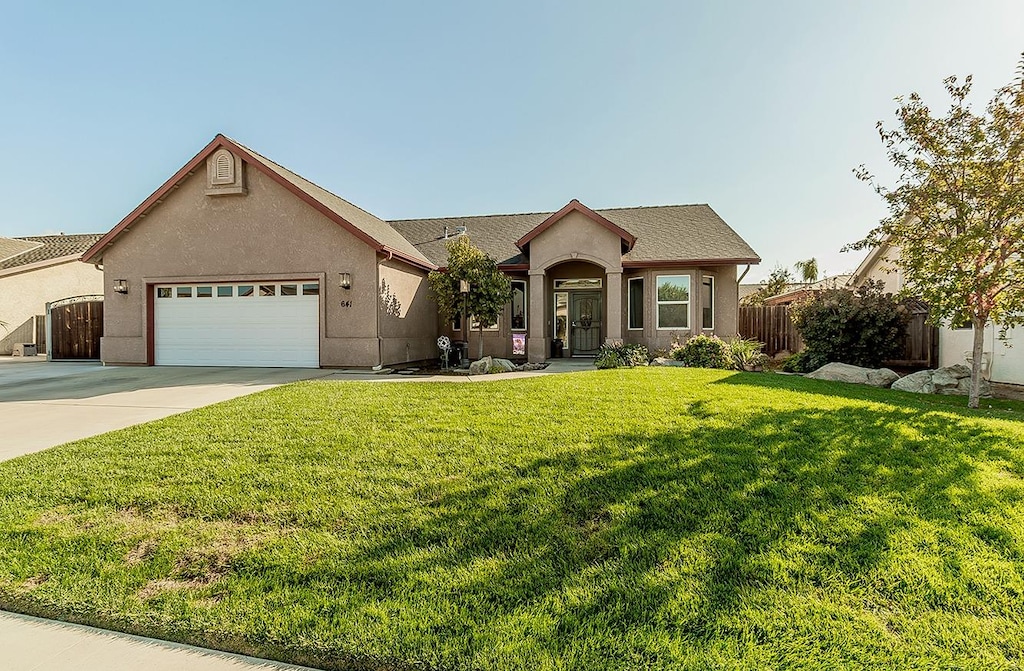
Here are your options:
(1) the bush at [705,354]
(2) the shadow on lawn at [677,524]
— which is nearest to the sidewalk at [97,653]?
(2) the shadow on lawn at [677,524]

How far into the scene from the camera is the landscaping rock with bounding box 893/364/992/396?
10391mm

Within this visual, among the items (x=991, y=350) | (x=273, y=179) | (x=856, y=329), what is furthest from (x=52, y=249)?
(x=991, y=350)

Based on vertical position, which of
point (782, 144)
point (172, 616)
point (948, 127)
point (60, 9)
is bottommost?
point (172, 616)

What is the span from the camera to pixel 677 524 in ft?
11.4

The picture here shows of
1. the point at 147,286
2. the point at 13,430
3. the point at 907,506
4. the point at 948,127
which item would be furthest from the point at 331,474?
the point at 147,286

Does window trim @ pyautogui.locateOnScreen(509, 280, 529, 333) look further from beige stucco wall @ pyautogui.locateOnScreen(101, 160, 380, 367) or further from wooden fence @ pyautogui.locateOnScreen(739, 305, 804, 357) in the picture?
wooden fence @ pyautogui.locateOnScreen(739, 305, 804, 357)

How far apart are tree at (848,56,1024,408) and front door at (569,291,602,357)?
919 cm

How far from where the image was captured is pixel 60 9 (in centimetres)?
1097

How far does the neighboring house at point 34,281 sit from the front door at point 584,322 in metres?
22.1

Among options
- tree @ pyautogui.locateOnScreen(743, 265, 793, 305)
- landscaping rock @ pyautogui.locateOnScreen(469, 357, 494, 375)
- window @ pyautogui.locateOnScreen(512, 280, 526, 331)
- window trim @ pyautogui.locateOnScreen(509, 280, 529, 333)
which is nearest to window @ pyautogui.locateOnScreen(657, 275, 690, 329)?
window trim @ pyautogui.locateOnScreen(509, 280, 529, 333)

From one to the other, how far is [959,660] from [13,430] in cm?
998

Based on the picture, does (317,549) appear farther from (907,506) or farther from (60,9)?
(60,9)

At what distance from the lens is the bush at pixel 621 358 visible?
12.7 m

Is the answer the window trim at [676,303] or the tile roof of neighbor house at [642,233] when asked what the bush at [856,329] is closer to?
the tile roof of neighbor house at [642,233]
